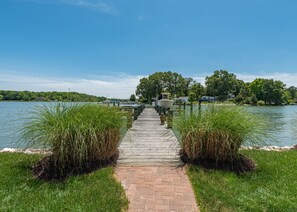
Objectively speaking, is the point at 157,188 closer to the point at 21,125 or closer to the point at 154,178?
the point at 154,178

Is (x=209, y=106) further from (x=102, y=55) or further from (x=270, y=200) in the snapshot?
(x=102, y=55)

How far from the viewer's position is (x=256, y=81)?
70938 millimetres

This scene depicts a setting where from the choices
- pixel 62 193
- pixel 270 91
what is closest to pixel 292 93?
pixel 270 91

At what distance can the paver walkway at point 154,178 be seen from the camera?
311cm

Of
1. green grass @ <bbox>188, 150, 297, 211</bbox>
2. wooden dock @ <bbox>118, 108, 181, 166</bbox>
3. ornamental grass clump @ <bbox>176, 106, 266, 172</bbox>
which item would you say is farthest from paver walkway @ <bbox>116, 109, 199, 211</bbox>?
ornamental grass clump @ <bbox>176, 106, 266, 172</bbox>

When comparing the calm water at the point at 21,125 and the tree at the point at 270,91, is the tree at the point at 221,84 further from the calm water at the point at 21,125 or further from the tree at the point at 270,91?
the calm water at the point at 21,125

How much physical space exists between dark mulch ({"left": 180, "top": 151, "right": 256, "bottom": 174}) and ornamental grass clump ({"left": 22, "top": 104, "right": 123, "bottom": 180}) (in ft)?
6.00

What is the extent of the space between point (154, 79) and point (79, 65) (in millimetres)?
40000

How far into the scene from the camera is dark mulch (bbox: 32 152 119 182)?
409 cm

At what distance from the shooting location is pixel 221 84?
7338cm

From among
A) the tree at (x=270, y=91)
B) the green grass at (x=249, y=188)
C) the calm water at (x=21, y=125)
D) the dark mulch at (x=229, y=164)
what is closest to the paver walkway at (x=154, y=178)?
the green grass at (x=249, y=188)

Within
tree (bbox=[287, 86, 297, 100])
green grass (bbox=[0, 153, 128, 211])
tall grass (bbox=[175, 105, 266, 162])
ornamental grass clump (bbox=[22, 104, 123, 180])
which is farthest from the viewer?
tree (bbox=[287, 86, 297, 100])

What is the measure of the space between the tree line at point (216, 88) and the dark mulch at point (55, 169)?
140 ft

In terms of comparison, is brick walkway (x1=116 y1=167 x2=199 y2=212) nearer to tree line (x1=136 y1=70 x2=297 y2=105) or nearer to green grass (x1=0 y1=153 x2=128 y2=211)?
green grass (x1=0 y1=153 x2=128 y2=211)
